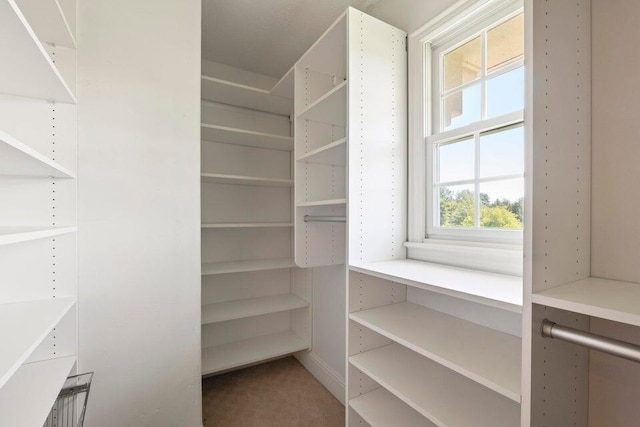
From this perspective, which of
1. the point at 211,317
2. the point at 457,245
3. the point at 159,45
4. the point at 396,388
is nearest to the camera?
the point at 396,388

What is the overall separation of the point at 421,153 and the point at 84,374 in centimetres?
194

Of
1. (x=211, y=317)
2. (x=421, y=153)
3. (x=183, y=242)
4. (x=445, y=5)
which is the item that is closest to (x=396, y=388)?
(x=421, y=153)

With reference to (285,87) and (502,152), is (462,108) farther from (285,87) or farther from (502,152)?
(285,87)

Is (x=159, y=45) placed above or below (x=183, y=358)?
above

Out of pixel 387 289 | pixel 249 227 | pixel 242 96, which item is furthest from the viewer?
pixel 249 227

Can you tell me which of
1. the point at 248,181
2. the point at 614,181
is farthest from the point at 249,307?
the point at 614,181

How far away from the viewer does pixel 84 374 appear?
126 centimetres

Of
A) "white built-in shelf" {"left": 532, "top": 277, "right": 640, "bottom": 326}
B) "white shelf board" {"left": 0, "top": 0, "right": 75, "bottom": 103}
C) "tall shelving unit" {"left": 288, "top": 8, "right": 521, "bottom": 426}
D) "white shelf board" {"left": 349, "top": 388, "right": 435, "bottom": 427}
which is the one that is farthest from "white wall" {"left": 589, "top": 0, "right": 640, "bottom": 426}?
"white shelf board" {"left": 0, "top": 0, "right": 75, "bottom": 103}

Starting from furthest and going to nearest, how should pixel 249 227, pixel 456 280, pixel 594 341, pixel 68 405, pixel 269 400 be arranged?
pixel 249 227 → pixel 269 400 → pixel 68 405 → pixel 456 280 → pixel 594 341

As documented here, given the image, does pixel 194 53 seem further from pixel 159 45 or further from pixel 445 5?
pixel 445 5

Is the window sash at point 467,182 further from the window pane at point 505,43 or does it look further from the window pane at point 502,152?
the window pane at point 505,43

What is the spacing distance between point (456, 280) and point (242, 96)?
6.76 ft

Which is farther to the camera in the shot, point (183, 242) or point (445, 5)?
point (183, 242)

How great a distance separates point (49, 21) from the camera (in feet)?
3.83
